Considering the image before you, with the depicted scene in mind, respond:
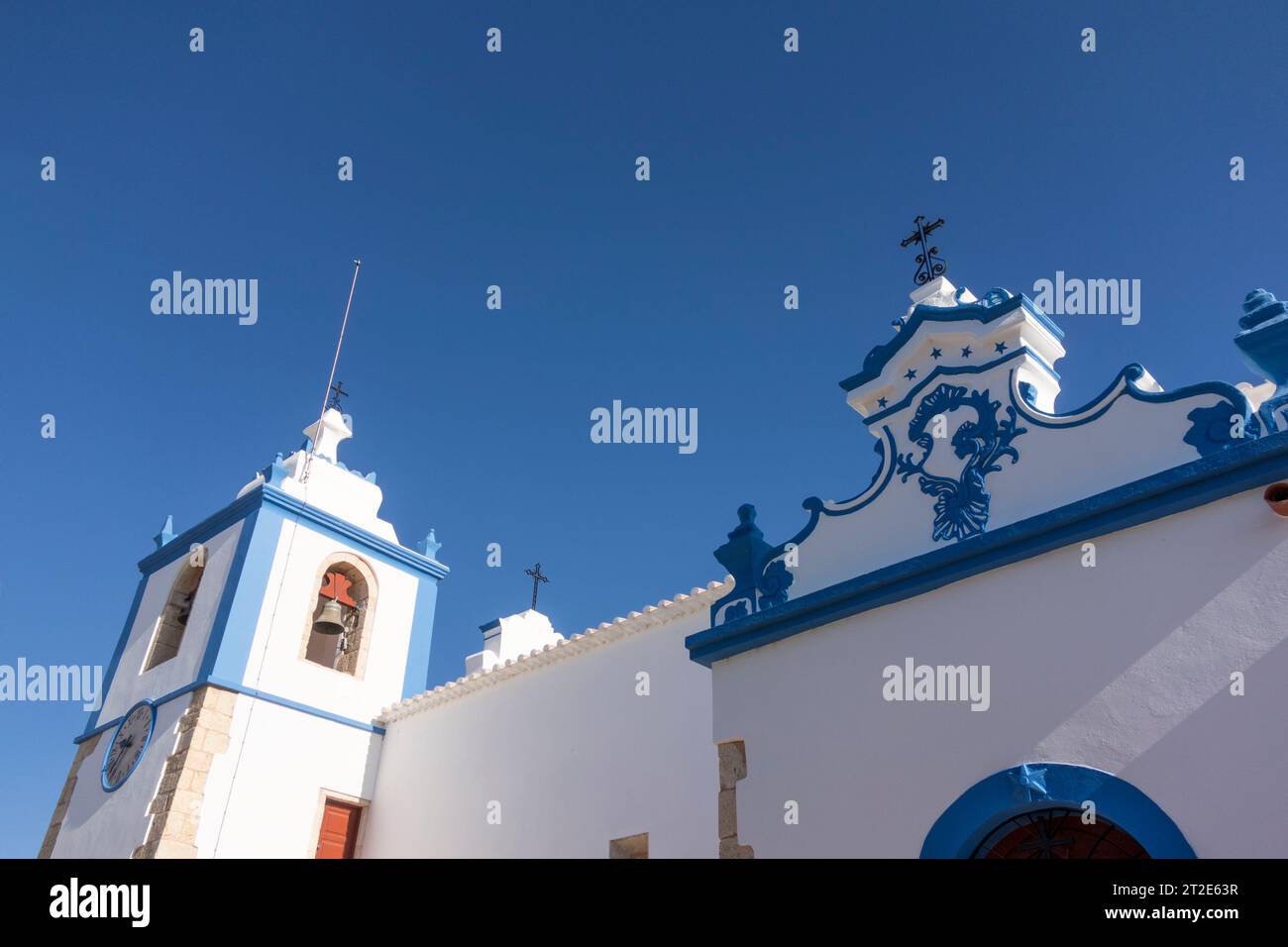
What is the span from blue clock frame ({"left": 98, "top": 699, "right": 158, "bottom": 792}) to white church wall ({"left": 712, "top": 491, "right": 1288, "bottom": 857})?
7.45 metres

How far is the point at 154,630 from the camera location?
11.5 meters

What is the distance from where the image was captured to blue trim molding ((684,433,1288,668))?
12.7ft

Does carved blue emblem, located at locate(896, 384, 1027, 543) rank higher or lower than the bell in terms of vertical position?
lower

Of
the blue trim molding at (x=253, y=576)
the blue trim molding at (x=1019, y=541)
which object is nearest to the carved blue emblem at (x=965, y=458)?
the blue trim molding at (x=1019, y=541)

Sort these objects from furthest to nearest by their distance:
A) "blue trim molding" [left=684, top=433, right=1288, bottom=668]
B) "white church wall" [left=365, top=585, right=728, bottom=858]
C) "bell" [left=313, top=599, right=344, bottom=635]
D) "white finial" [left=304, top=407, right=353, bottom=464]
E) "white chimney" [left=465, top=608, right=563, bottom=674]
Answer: "white finial" [left=304, top=407, right=353, bottom=464] → "white chimney" [left=465, top=608, right=563, bottom=674] → "bell" [left=313, top=599, right=344, bottom=635] → "white church wall" [left=365, top=585, right=728, bottom=858] → "blue trim molding" [left=684, top=433, right=1288, bottom=668]

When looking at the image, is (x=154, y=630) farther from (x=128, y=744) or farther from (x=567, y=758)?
(x=567, y=758)

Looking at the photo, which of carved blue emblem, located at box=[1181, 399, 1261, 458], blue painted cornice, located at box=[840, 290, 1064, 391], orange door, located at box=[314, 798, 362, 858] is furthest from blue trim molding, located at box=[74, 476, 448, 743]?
carved blue emblem, located at box=[1181, 399, 1261, 458]

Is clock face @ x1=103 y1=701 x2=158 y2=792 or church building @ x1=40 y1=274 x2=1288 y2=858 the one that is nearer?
church building @ x1=40 y1=274 x2=1288 y2=858

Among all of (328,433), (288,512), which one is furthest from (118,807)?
(328,433)

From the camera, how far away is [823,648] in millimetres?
5051

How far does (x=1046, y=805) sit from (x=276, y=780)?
827cm

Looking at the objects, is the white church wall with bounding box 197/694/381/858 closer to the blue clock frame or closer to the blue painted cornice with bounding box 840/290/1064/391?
the blue clock frame

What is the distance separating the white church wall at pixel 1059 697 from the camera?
11.8ft
